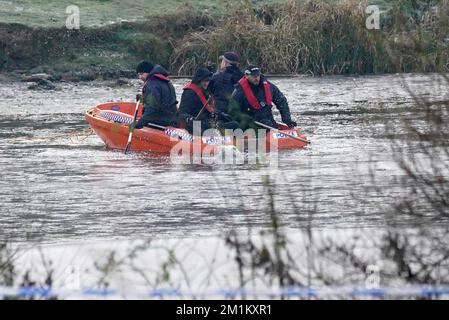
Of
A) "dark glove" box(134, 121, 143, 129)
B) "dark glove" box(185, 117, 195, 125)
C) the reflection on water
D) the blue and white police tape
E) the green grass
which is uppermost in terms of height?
the green grass

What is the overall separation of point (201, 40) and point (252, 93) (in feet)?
36.4

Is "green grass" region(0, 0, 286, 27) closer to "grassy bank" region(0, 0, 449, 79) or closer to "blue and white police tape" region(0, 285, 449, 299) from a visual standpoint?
"grassy bank" region(0, 0, 449, 79)

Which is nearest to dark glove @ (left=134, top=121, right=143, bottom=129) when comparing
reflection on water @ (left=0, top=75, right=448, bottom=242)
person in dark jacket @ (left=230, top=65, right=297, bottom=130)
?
reflection on water @ (left=0, top=75, right=448, bottom=242)

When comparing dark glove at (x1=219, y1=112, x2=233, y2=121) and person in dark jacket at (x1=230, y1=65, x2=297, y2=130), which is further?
dark glove at (x1=219, y1=112, x2=233, y2=121)

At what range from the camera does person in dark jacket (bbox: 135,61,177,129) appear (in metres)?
18.0

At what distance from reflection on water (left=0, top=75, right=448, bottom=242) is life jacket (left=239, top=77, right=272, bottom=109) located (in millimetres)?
850

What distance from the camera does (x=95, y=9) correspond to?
31578 mm

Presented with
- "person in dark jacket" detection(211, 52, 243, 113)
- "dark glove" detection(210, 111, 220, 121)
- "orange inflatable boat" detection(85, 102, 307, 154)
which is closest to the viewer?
"orange inflatable boat" detection(85, 102, 307, 154)

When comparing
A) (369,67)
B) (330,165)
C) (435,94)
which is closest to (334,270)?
(435,94)

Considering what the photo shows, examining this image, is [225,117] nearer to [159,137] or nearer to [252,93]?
[252,93]

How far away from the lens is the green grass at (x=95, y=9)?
29922mm

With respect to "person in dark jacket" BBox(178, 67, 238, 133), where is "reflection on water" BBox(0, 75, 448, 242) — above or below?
below

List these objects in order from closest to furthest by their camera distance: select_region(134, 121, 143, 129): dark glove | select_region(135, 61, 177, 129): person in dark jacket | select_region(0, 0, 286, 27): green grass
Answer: select_region(135, 61, 177, 129): person in dark jacket → select_region(134, 121, 143, 129): dark glove → select_region(0, 0, 286, 27): green grass

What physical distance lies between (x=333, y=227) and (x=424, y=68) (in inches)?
160
